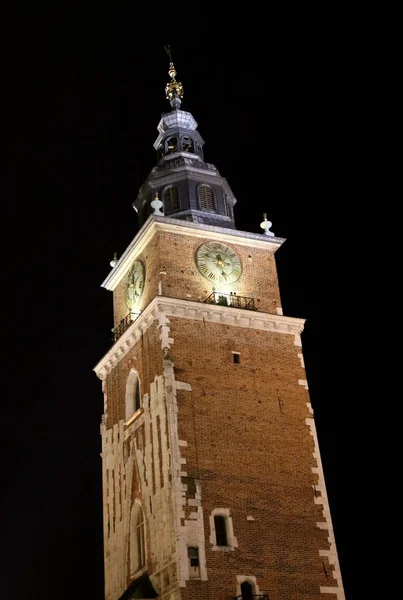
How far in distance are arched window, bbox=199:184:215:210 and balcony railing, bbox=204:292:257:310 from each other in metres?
5.34

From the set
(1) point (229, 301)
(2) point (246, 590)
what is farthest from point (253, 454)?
(1) point (229, 301)

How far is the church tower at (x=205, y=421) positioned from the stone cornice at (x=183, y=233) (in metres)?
0.06

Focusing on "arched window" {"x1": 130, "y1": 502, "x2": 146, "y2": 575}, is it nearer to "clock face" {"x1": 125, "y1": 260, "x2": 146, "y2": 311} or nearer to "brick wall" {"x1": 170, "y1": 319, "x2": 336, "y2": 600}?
"brick wall" {"x1": 170, "y1": 319, "x2": 336, "y2": 600}

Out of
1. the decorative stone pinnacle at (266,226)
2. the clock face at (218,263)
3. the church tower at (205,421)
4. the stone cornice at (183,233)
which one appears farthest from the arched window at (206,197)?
the clock face at (218,263)

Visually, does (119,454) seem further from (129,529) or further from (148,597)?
(148,597)

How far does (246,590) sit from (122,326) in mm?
13818

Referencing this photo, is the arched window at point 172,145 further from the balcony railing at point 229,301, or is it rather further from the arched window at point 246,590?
the arched window at point 246,590

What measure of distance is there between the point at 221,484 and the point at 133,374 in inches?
285

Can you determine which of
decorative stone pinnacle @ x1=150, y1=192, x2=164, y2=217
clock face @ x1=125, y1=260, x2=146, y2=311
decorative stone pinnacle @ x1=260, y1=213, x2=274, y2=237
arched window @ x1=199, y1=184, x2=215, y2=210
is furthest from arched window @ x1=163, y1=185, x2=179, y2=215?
decorative stone pinnacle @ x1=260, y1=213, x2=274, y2=237

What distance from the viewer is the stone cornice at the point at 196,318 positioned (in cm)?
3628

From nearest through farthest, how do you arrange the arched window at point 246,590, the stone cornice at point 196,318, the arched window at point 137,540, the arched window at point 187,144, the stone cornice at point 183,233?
the arched window at point 246,590 < the arched window at point 137,540 < the stone cornice at point 196,318 < the stone cornice at point 183,233 < the arched window at point 187,144

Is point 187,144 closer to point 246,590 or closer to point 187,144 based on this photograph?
point 187,144

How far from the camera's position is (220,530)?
106 feet

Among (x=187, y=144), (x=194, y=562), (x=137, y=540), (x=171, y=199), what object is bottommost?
(x=194, y=562)
